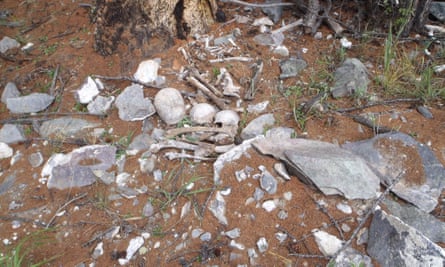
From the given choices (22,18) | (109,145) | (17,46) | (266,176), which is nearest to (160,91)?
(109,145)

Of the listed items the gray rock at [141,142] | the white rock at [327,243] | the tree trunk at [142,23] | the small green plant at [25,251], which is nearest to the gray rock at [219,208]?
the white rock at [327,243]

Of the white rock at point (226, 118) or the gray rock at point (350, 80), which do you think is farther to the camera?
the gray rock at point (350, 80)

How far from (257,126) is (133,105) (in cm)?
97

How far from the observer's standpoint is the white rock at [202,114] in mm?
2732

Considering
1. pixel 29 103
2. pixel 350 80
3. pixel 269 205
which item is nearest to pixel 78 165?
pixel 29 103

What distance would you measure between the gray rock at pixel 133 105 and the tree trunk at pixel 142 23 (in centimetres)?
49

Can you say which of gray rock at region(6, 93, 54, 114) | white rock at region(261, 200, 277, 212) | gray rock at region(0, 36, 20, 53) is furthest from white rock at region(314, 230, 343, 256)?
gray rock at region(0, 36, 20, 53)

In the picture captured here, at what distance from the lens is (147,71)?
3.10 m

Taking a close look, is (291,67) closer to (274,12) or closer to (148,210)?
(274,12)

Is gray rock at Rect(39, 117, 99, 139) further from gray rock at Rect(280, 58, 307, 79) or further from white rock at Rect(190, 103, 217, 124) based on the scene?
gray rock at Rect(280, 58, 307, 79)

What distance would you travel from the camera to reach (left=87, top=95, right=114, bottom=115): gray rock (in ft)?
9.58

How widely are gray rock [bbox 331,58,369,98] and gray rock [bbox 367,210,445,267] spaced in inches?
45.4

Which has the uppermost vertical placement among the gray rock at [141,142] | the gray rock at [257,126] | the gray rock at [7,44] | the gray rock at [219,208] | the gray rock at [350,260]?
the gray rock at [257,126]

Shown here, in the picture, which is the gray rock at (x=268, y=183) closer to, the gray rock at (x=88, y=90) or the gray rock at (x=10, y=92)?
the gray rock at (x=88, y=90)
